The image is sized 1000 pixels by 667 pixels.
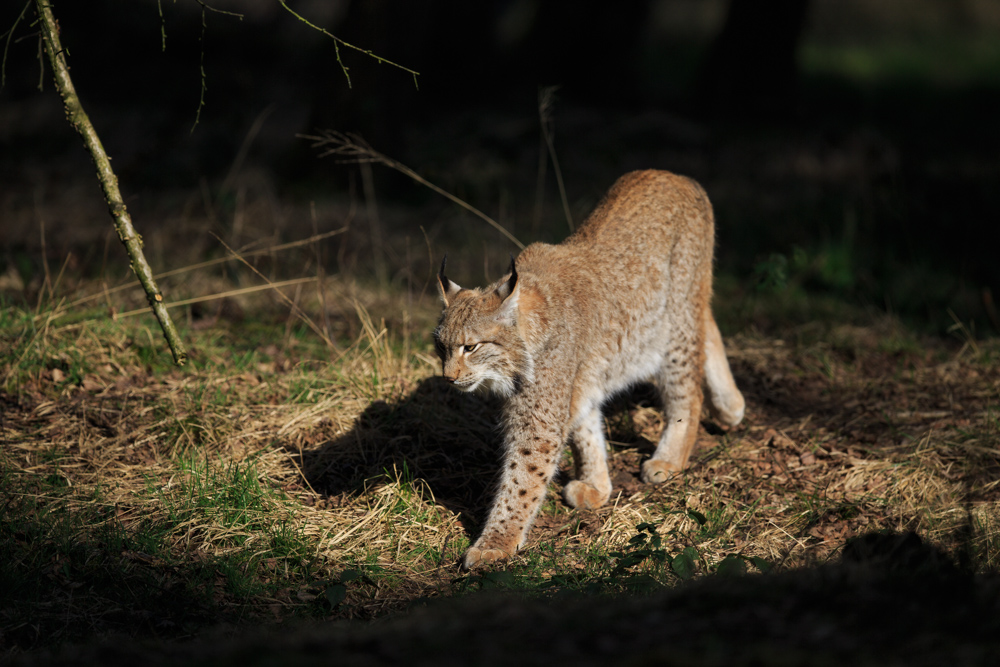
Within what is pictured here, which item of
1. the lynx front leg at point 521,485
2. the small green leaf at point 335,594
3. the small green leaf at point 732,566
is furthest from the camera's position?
the lynx front leg at point 521,485

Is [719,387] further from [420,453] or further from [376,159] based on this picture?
[376,159]

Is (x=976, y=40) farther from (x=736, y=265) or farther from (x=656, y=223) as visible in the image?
(x=656, y=223)

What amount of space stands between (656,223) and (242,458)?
8.58ft

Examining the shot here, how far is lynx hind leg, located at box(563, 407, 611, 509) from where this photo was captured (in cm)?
432

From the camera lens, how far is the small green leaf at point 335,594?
3.29m

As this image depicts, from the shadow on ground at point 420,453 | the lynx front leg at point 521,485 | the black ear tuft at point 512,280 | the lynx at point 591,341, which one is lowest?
the shadow on ground at point 420,453

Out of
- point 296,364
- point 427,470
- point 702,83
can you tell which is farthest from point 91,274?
point 702,83

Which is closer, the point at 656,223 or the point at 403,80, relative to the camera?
the point at 656,223

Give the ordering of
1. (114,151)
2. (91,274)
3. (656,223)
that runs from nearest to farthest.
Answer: (656,223), (91,274), (114,151)

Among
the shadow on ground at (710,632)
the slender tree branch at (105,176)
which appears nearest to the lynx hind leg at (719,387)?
the shadow on ground at (710,632)

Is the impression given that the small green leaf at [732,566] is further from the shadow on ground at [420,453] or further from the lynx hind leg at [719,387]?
the lynx hind leg at [719,387]

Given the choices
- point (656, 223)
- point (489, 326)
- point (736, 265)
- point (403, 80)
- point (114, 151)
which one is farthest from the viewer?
point (114, 151)

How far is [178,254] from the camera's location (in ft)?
22.9

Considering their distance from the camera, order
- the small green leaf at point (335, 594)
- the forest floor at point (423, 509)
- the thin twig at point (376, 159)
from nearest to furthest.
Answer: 1. the forest floor at point (423, 509)
2. the small green leaf at point (335, 594)
3. the thin twig at point (376, 159)
